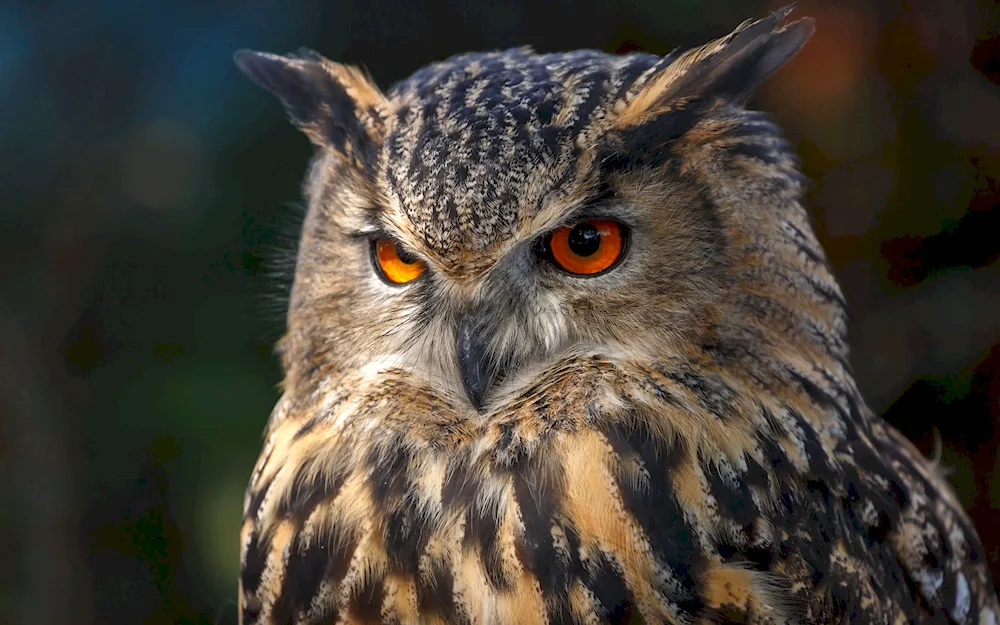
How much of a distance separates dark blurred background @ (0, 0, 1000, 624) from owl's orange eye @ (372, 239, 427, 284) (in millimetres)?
287

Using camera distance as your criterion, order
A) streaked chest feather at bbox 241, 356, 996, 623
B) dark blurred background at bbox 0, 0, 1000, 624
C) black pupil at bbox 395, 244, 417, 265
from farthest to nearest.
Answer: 1. dark blurred background at bbox 0, 0, 1000, 624
2. black pupil at bbox 395, 244, 417, 265
3. streaked chest feather at bbox 241, 356, 996, 623

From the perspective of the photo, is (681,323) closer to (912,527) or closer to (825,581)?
(825,581)

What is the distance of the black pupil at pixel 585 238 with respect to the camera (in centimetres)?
89

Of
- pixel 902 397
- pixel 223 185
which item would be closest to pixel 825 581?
pixel 902 397

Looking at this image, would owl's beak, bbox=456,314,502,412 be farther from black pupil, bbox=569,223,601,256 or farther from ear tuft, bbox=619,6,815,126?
ear tuft, bbox=619,6,815,126

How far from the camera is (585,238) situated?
89 centimetres

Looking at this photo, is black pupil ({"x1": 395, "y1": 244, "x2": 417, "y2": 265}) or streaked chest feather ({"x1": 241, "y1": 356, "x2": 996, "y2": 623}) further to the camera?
black pupil ({"x1": 395, "y1": 244, "x2": 417, "y2": 265})

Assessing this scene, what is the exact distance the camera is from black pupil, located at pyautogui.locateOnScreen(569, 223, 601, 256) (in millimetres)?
885


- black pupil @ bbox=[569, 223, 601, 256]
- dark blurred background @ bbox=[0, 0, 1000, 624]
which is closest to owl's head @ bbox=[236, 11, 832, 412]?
black pupil @ bbox=[569, 223, 601, 256]

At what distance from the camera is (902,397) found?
67.5 inches

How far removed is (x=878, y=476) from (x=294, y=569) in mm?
688

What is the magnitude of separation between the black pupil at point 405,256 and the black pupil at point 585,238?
18 cm

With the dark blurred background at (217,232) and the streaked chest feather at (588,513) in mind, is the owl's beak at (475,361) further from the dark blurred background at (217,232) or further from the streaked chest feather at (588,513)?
the dark blurred background at (217,232)

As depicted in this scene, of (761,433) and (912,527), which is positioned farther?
(912,527)
